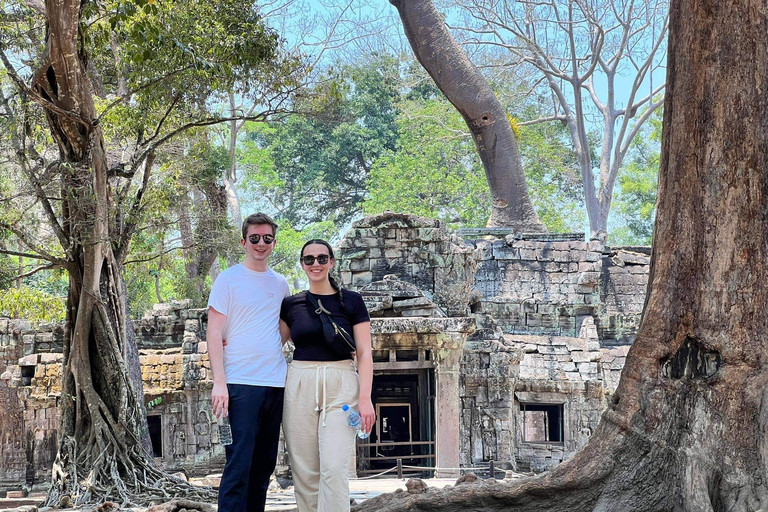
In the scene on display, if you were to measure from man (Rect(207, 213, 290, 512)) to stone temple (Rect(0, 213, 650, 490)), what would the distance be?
259 inches

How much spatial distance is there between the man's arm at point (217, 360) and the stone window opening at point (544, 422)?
33.8 ft

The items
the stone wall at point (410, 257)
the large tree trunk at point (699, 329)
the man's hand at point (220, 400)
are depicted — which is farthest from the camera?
the stone wall at point (410, 257)

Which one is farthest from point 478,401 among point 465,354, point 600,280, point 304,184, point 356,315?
point 304,184

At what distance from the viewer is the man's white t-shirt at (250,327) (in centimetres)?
412

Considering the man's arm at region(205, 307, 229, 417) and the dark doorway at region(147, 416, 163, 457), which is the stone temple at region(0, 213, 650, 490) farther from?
the man's arm at region(205, 307, 229, 417)

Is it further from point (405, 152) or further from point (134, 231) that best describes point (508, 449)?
point (405, 152)

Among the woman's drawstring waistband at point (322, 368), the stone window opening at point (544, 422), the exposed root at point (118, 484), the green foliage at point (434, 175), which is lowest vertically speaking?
the stone window opening at point (544, 422)

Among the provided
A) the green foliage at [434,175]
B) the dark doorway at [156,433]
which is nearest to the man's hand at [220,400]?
the dark doorway at [156,433]

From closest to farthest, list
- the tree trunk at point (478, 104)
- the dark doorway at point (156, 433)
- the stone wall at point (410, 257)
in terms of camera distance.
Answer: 1. the stone wall at point (410, 257)
2. the dark doorway at point (156, 433)
3. the tree trunk at point (478, 104)

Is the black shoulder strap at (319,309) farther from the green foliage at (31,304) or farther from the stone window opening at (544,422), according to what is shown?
the stone window opening at (544,422)

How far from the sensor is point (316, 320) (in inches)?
162

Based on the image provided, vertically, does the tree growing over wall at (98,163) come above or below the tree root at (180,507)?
above

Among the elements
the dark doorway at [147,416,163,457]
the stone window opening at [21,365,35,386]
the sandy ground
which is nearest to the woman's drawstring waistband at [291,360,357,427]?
the sandy ground

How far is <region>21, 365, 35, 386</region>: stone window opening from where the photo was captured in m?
13.1
